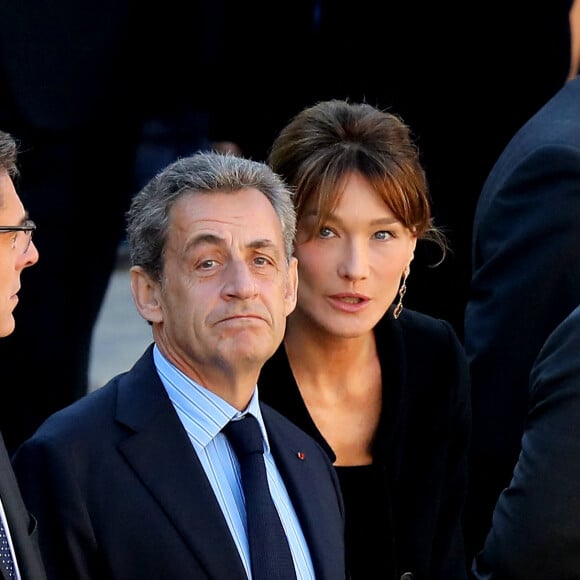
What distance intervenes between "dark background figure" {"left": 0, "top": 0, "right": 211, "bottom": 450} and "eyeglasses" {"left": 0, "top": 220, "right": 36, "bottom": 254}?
156 centimetres

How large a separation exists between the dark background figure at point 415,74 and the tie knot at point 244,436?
6.61 ft

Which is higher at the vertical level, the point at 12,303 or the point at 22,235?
the point at 22,235

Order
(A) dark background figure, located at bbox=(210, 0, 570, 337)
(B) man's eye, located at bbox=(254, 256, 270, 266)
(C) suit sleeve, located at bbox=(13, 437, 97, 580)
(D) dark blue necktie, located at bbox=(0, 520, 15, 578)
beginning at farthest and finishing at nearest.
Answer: (A) dark background figure, located at bbox=(210, 0, 570, 337) → (B) man's eye, located at bbox=(254, 256, 270, 266) → (C) suit sleeve, located at bbox=(13, 437, 97, 580) → (D) dark blue necktie, located at bbox=(0, 520, 15, 578)

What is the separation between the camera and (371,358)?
3.54m

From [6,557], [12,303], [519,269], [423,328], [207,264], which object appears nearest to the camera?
[6,557]

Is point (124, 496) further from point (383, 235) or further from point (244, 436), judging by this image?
point (383, 235)

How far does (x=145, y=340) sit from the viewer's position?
6.27 m

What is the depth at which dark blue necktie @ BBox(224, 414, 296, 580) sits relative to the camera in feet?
8.64

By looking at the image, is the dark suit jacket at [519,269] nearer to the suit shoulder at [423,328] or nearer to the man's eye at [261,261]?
the suit shoulder at [423,328]

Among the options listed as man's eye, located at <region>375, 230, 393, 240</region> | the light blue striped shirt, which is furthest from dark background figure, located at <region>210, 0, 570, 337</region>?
the light blue striped shirt

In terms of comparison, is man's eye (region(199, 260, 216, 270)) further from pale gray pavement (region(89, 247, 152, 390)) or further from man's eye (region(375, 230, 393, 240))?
pale gray pavement (region(89, 247, 152, 390))

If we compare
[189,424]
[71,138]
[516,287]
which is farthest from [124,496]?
[71,138]

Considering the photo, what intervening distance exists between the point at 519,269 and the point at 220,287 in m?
0.96

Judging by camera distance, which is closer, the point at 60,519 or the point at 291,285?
the point at 60,519
